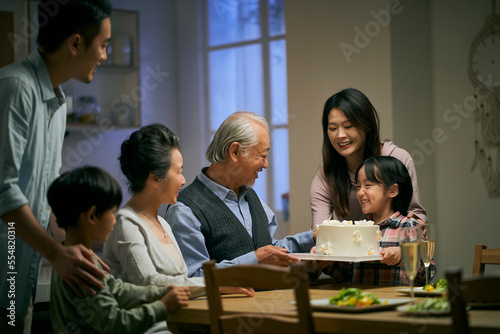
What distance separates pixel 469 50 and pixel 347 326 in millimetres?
2883

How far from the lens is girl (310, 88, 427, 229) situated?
2818 mm

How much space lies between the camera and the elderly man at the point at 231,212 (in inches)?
90.7

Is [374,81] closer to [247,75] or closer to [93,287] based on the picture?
[247,75]

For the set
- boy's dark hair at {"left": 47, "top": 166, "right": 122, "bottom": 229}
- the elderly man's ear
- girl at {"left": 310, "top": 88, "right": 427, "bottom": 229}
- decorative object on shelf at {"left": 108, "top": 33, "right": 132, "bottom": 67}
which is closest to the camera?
boy's dark hair at {"left": 47, "top": 166, "right": 122, "bottom": 229}

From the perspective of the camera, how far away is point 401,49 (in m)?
3.84

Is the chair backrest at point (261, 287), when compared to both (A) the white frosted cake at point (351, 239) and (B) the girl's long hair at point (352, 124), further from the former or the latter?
(B) the girl's long hair at point (352, 124)

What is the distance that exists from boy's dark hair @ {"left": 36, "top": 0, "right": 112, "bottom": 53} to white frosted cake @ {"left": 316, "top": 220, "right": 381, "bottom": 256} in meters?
1.11

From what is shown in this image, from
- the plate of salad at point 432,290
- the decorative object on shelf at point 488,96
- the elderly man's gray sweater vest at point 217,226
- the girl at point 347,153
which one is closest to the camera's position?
the plate of salad at point 432,290

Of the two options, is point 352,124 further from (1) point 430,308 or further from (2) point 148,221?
(1) point 430,308

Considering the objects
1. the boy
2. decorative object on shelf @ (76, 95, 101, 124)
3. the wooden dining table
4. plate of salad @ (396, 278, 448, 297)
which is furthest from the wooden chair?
decorative object on shelf @ (76, 95, 101, 124)

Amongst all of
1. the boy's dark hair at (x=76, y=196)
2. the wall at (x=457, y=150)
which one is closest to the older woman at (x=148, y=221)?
the boy's dark hair at (x=76, y=196)

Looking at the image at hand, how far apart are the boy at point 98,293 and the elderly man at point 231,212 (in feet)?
1.51

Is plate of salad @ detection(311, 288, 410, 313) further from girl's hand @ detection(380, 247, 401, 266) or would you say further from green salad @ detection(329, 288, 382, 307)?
girl's hand @ detection(380, 247, 401, 266)

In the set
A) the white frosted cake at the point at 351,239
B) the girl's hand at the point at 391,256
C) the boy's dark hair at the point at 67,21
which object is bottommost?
the girl's hand at the point at 391,256
